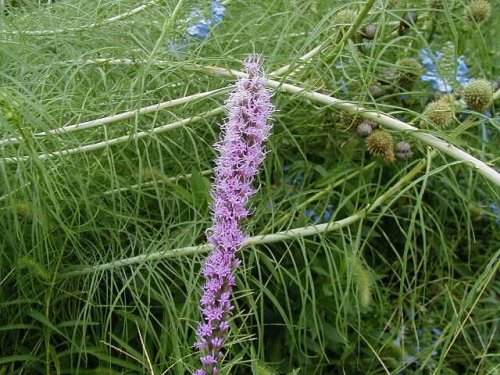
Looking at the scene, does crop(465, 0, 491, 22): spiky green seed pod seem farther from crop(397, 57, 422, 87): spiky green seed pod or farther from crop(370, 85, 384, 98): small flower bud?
crop(370, 85, 384, 98): small flower bud

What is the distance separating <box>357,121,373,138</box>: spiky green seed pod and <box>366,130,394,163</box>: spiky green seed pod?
0.02 m

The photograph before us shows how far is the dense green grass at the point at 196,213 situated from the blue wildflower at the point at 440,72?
0.31 feet

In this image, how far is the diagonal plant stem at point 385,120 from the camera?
201 cm

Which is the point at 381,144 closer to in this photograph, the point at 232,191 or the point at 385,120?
the point at 385,120

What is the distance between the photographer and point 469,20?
2666mm

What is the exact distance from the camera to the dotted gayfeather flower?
Answer: 1320 mm

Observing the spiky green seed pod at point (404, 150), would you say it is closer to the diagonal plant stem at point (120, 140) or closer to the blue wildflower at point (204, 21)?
the diagonal plant stem at point (120, 140)

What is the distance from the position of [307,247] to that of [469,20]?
91cm

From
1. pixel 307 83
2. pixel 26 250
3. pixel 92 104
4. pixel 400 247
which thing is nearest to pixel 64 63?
pixel 92 104

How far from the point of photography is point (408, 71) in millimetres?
2584

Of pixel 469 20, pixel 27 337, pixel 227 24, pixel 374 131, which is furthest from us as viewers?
pixel 227 24

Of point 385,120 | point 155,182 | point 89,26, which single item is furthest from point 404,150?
point 89,26

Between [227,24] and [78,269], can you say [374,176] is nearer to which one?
[227,24]

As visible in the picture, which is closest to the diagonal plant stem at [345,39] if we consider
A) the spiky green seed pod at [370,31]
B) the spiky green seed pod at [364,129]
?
the spiky green seed pod at [370,31]
